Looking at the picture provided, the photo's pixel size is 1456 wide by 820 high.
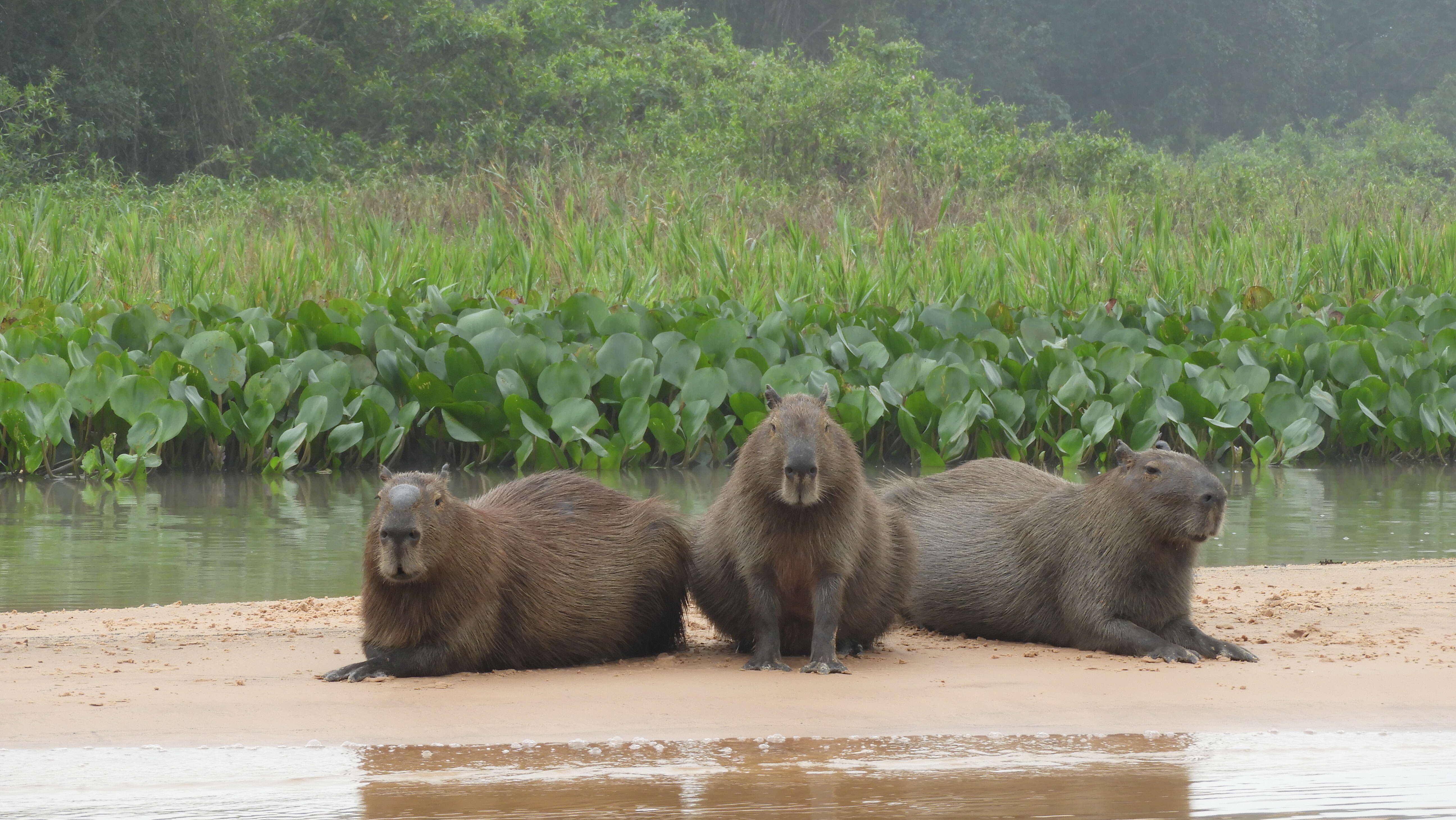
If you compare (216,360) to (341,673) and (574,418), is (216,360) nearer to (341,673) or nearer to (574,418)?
(574,418)

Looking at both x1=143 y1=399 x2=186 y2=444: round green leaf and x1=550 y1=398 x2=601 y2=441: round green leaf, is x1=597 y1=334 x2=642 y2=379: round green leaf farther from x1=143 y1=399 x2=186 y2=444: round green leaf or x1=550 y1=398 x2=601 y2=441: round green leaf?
x1=143 y1=399 x2=186 y2=444: round green leaf

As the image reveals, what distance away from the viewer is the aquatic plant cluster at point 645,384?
9.74 m

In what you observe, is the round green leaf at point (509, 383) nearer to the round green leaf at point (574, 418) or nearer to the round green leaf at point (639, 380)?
the round green leaf at point (574, 418)

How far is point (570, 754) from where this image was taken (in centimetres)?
377

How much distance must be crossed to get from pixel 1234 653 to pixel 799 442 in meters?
1.48

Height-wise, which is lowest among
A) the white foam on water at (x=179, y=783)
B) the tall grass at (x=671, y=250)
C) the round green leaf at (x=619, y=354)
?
the white foam on water at (x=179, y=783)

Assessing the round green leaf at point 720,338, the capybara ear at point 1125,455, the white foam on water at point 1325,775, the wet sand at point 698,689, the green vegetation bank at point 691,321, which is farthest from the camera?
the round green leaf at point 720,338

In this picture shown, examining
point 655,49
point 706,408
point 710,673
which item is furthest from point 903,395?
point 655,49

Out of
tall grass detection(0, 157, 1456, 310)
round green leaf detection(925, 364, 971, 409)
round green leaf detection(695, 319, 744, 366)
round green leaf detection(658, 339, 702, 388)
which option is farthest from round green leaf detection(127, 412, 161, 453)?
round green leaf detection(925, 364, 971, 409)

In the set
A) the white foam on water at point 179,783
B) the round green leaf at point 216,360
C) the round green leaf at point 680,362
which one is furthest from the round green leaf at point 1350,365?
the white foam on water at point 179,783

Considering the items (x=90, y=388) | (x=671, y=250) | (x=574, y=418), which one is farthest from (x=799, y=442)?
(x=671, y=250)

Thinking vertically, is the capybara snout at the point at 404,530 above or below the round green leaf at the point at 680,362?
below

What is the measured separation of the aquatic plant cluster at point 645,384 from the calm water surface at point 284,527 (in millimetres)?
284

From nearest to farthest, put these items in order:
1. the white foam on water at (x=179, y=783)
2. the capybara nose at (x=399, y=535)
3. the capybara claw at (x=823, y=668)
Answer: the white foam on water at (x=179, y=783), the capybara nose at (x=399, y=535), the capybara claw at (x=823, y=668)
